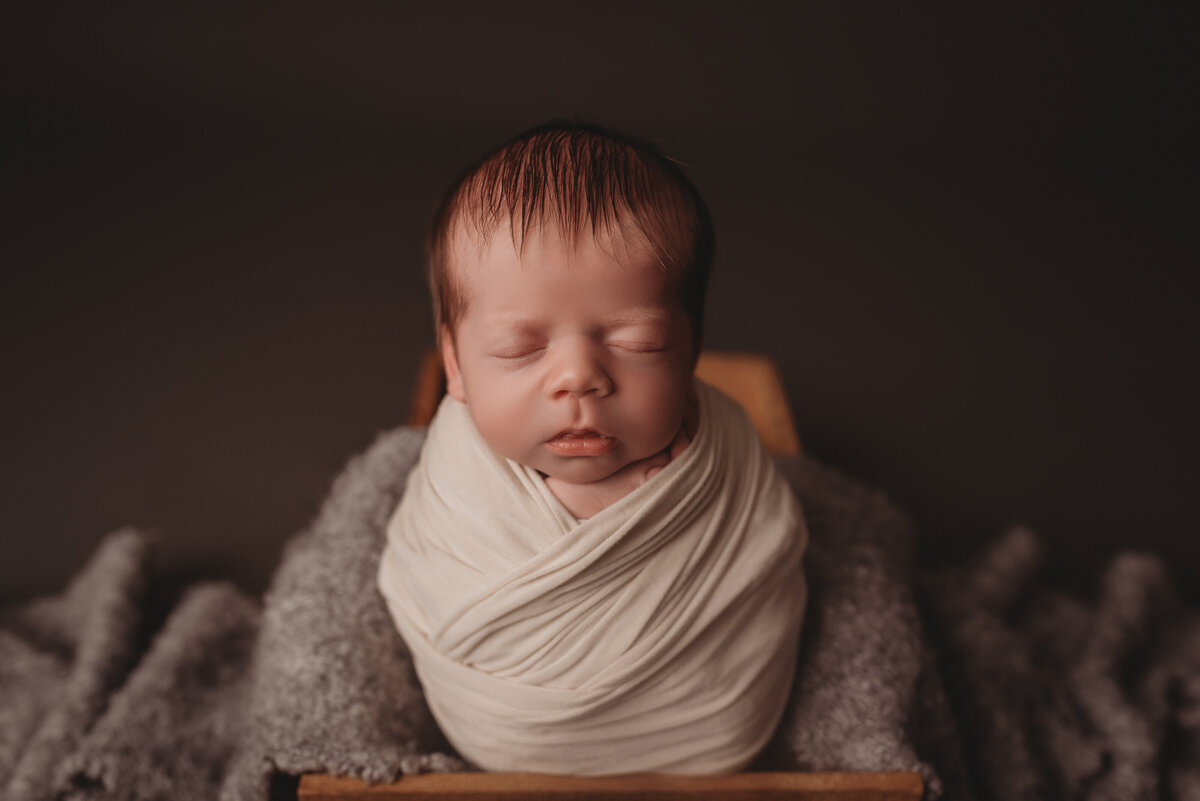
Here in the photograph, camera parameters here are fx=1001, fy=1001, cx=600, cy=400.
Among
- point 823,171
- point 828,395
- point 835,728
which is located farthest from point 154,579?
point 823,171

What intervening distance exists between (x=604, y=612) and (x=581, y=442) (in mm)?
142

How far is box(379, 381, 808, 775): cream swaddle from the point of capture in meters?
0.81

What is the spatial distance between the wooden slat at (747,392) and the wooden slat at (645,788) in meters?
0.57

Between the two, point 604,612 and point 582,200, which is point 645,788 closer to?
point 604,612

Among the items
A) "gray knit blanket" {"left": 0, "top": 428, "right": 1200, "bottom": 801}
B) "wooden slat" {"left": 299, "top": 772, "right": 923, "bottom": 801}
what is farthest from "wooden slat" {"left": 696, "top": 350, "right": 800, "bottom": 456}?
"wooden slat" {"left": 299, "top": 772, "right": 923, "bottom": 801}

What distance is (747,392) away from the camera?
153 cm

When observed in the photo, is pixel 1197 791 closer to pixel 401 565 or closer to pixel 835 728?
pixel 835 728

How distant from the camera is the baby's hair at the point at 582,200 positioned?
76cm

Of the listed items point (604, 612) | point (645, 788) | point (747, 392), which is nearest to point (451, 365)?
point (604, 612)

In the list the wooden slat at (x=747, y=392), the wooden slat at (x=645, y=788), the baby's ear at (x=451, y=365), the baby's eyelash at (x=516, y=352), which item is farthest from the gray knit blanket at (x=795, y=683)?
the baby's eyelash at (x=516, y=352)

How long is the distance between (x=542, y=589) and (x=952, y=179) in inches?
80.3

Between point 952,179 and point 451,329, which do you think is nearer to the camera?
point 451,329

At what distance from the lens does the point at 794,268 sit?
7.19ft

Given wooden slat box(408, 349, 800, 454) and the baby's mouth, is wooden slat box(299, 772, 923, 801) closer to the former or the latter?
the baby's mouth
